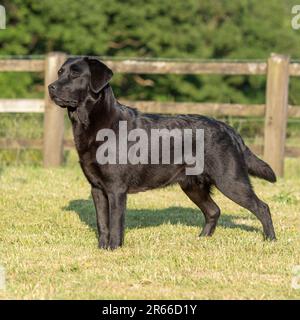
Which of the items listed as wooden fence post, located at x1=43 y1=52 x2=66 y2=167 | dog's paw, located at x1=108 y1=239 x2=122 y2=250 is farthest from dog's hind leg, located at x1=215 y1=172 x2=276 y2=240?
wooden fence post, located at x1=43 y1=52 x2=66 y2=167

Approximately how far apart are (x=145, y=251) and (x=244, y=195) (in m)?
1.05

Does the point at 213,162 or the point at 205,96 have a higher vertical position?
the point at 205,96

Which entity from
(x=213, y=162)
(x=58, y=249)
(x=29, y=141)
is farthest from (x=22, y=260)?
(x=29, y=141)

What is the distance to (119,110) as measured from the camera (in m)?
6.39

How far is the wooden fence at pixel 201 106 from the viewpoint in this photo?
10.9 metres

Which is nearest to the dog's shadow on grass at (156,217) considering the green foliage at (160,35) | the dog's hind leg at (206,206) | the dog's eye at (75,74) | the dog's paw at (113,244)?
the dog's hind leg at (206,206)

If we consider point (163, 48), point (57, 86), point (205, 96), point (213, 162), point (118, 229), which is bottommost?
point (118, 229)

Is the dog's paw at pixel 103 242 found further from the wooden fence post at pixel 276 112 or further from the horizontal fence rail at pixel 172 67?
the horizontal fence rail at pixel 172 67

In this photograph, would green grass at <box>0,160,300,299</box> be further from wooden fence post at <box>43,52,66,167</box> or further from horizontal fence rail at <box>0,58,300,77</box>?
horizontal fence rail at <box>0,58,300,77</box>

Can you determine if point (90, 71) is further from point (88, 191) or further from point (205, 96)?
point (205, 96)

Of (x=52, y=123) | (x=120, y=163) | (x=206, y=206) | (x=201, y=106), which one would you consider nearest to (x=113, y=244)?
(x=120, y=163)

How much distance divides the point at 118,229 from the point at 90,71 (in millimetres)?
1262

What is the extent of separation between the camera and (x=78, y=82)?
6.25 metres
